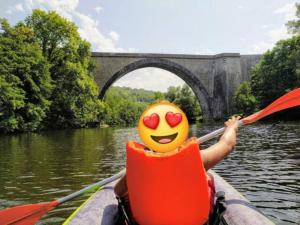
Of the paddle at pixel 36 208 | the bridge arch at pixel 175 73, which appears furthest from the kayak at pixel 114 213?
the bridge arch at pixel 175 73

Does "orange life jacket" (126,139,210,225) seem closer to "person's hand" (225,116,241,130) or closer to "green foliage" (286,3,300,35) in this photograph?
"person's hand" (225,116,241,130)

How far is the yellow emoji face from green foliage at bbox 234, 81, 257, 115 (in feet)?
122

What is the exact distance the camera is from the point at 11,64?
26094 mm

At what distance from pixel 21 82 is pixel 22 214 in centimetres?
2476

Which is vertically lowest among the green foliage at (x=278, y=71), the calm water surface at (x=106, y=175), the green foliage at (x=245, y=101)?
the calm water surface at (x=106, y=175)

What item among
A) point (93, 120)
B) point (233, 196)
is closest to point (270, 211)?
point (233, 196)

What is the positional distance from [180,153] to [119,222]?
107cm

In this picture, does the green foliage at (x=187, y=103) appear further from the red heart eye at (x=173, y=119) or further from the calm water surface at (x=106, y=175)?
the red heart eye at (x=173, y=119)

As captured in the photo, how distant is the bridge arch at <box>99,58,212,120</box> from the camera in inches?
1671

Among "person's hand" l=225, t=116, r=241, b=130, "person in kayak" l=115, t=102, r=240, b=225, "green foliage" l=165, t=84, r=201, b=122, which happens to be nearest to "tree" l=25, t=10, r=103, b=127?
"green foliage" l=165, t=84, r=201, b=122

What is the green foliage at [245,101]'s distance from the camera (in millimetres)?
38500

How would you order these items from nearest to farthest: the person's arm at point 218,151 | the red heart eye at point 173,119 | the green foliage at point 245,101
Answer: the red heart eye at point 173,119, the person's arm at point 218,151, the green foliage at point 245,101

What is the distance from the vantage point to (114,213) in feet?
10.1

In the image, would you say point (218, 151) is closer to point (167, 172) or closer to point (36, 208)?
point (167, 172)
